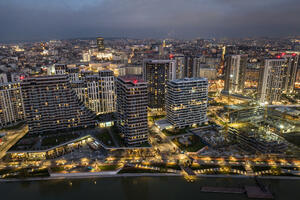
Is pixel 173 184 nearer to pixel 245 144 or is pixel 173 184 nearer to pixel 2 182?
pixel 245 144

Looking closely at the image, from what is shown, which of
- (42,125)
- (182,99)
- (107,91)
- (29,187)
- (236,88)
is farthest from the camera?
(236,88)

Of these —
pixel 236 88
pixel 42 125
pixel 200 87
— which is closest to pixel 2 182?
pixel 42 125

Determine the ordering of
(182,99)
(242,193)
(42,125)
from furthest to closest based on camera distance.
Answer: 1. (182,99)
2. (42,125)
3. (242,193)

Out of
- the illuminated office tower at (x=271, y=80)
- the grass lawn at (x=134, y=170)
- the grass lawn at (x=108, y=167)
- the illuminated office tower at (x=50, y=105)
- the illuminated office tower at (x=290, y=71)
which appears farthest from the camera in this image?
the illuminated office tower at (x=290, y=71)

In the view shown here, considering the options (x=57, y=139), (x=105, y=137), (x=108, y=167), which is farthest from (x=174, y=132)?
(x=57, y=139)

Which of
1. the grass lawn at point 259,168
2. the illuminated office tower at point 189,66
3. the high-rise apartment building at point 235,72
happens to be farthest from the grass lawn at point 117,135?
the illuminated office tower at point 189,66

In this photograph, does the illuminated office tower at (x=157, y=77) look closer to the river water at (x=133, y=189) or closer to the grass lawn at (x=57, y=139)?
the grass lawn at (x=57, y=139)

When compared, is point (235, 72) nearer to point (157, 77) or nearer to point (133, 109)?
point (157, 77)
